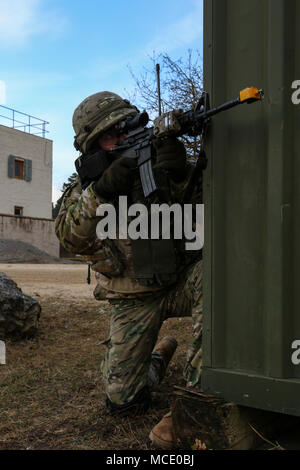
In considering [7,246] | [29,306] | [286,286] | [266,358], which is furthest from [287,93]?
[7,246]

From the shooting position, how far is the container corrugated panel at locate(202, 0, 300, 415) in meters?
1.67

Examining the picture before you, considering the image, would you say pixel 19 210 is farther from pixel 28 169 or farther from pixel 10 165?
pixel 10 165

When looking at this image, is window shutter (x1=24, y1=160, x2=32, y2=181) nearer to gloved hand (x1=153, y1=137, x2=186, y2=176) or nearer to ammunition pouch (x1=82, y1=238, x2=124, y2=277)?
ammunition pouch (x1=82, y1=238, x2=124, y2=277)

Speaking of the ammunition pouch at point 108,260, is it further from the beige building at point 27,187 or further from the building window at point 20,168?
the building window at point 20,168

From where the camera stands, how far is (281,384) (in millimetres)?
1651

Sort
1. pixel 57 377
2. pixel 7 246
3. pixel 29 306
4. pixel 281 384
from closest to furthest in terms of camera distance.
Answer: pixel 281 384
pixel 57 377
pixel 29 306
pixel 7 246

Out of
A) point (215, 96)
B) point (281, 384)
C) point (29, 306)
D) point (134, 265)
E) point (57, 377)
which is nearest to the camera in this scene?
point (281, 384)

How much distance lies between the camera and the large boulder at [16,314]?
13.6 ft

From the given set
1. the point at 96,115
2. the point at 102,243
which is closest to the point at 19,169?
the point at 96,115

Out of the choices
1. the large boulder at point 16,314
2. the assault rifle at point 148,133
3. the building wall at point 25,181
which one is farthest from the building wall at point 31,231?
the assault rifle at point 148,133

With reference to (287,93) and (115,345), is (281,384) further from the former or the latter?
(115,345)

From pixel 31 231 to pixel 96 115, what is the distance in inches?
777

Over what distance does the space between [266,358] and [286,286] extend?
285 mm

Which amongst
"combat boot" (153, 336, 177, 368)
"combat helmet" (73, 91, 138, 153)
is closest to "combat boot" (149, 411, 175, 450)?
"combat boot" (153, 336, 177, 368)
